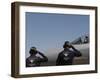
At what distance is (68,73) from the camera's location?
188 centimetres

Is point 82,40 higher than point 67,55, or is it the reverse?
point 82,40

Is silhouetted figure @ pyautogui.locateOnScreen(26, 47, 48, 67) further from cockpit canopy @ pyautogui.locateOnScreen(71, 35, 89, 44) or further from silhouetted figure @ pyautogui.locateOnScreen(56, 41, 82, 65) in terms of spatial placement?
cockpit canopy @ pyautogui.locateOnScreen(71, 35, 89, 44)

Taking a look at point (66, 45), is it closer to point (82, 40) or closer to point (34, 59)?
point (82, 40)

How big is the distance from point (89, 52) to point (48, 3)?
51 cm

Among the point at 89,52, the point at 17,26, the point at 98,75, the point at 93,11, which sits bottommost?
the point at 98,75

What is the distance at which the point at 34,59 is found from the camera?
1.78m

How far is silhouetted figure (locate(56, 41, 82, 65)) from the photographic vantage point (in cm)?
186

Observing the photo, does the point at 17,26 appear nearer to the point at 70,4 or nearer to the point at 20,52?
the point at 20,52

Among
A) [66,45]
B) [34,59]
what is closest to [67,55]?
[66,45]

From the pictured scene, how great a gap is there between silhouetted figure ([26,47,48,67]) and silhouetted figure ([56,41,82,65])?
117 millimetres

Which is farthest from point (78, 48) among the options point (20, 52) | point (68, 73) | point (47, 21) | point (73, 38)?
point (20, 52)

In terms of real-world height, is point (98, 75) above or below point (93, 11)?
below

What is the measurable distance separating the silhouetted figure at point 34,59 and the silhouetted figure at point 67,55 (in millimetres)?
117

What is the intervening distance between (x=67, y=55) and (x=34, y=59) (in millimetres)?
265
